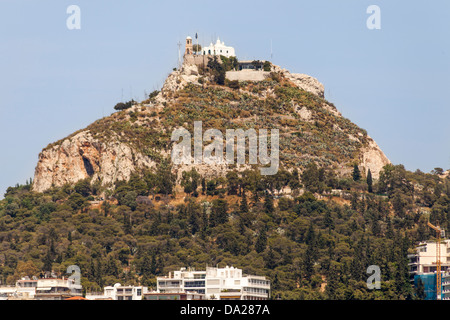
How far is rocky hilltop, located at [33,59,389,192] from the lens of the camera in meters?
163

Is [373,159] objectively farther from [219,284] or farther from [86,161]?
[219,284]

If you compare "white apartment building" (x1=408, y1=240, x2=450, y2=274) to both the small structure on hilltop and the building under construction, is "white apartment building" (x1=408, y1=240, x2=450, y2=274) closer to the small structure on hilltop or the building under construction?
the building under construction

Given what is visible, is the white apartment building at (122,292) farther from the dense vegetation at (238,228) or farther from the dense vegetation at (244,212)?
the dense vegetation at (244,212)

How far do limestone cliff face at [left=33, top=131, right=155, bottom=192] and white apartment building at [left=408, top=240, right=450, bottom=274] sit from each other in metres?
45.6

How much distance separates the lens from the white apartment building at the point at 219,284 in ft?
397

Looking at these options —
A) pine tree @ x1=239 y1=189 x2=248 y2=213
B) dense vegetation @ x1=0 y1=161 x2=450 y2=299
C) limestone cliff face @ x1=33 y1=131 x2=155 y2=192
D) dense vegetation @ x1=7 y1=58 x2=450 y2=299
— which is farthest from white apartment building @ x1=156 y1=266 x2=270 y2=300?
limestone cliff face @ x1=33 y1=131 x2=155 y2=192

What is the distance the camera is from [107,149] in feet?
529

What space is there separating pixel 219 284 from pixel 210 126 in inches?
1992

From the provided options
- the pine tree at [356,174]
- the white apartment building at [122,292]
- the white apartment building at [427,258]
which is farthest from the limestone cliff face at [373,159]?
the white apartment building at [122,292]

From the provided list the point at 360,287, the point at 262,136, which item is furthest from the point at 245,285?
the point at 262,136

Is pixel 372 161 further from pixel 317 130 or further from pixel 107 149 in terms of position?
pixel 107 149

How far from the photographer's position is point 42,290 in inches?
4887
